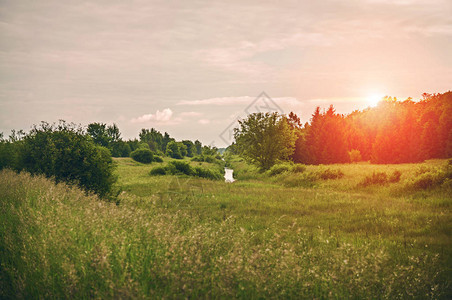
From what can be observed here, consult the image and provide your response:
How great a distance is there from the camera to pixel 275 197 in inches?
619

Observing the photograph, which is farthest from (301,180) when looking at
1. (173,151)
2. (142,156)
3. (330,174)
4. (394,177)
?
(173,151)

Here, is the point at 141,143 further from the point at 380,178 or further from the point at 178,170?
the point at 380,178

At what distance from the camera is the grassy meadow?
4059 mm

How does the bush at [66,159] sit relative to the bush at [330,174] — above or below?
above

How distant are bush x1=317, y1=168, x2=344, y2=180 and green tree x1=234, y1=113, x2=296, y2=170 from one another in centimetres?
1157

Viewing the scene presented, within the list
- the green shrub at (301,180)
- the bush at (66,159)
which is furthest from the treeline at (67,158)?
the green shrub at (301,180)

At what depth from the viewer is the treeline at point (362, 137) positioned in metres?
35.4

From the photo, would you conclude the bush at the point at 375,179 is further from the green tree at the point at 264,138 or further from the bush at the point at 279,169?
the green tree at the point at 264,138

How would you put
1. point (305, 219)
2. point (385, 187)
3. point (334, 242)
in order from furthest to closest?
point (385, 187) < point (305, 219) < point (334, 242)

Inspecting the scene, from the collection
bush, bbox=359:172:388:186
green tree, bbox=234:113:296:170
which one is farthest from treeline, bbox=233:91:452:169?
bush, bbox=359:172:388:186

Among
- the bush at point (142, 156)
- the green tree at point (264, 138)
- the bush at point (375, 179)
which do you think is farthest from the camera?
the bush at point (142, 156)

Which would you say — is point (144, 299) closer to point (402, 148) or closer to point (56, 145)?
point (56, 145)

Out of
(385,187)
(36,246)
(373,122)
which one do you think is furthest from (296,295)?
(373,122)

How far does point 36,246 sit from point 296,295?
432cm
